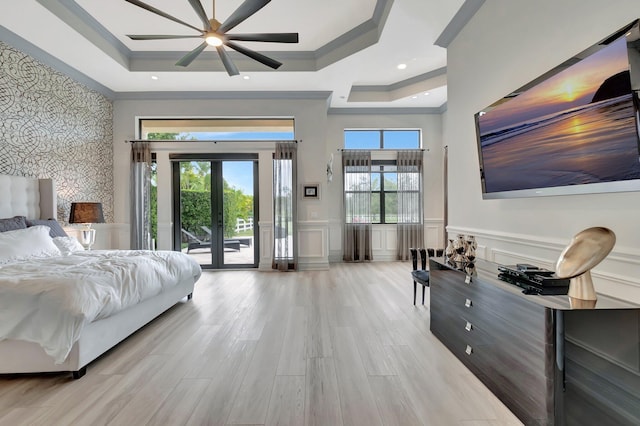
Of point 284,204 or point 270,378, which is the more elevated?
point 284,204

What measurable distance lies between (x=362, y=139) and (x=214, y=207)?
365 cm

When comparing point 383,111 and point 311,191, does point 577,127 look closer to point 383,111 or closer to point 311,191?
point 311,191

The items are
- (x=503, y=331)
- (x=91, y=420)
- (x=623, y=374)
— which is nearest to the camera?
(x=623, y=374)

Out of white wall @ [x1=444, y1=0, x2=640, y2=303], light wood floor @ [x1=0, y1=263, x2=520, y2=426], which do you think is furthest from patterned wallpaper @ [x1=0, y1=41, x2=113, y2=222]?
white wall @ [x1=444, y1=0, x2=640, y2=303]

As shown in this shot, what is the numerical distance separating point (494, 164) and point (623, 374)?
1.66 meters

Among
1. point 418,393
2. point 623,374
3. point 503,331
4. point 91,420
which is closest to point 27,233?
point 91,420

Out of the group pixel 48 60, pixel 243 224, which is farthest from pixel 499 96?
pixel 48 60

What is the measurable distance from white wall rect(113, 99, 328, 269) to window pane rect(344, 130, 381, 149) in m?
1.32

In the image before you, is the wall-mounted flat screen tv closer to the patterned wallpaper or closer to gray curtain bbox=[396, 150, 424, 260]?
gray curtain bbox=[396, 150, 424, 260]

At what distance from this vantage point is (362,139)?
697cm

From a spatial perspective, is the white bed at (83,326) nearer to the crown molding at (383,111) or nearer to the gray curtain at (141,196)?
the gray curtain at (141,196)

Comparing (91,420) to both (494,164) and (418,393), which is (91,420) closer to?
(418,393)

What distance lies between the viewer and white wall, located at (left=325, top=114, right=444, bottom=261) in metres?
6.79

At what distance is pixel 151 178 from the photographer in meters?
5.70
